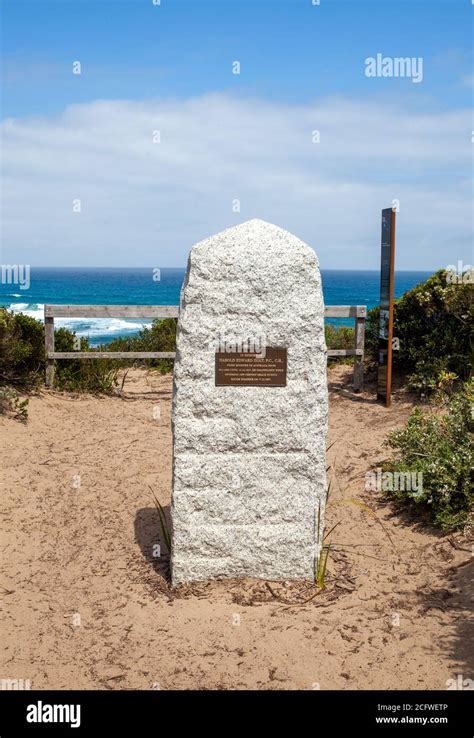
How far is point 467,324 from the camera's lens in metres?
9.64

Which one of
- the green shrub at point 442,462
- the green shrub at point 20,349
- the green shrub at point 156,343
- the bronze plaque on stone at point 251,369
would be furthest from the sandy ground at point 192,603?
the green shrub at point 156,343

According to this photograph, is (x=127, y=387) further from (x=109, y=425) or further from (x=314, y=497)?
(x=314, y=497)

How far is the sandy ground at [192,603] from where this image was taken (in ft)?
13.2

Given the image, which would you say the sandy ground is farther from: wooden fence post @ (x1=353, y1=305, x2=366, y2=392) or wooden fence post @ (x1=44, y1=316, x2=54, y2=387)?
wooden fence post @ (x1=353, y1=305, x2=366, y2=392)

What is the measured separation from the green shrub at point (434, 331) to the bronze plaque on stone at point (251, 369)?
471cm

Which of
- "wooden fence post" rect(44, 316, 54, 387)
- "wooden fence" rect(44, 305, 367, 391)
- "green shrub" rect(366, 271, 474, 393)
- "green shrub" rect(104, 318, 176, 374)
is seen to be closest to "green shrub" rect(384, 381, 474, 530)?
"green shrub" rect(366, 271, 474, 393)

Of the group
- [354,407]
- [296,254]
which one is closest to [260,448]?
[296,254]

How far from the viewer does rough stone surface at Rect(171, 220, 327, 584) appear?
4.78 m

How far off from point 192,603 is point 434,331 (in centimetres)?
643

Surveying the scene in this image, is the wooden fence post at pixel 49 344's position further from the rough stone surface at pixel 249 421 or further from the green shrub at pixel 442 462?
the rough stone surface at pixel 249 421

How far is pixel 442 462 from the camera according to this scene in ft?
20.1

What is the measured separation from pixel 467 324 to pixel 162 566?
621cm

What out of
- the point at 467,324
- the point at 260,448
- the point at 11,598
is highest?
the point at 467,324

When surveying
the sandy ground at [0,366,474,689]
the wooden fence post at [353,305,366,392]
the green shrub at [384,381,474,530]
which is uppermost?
the wooden fence post at [353,305,366,392]
